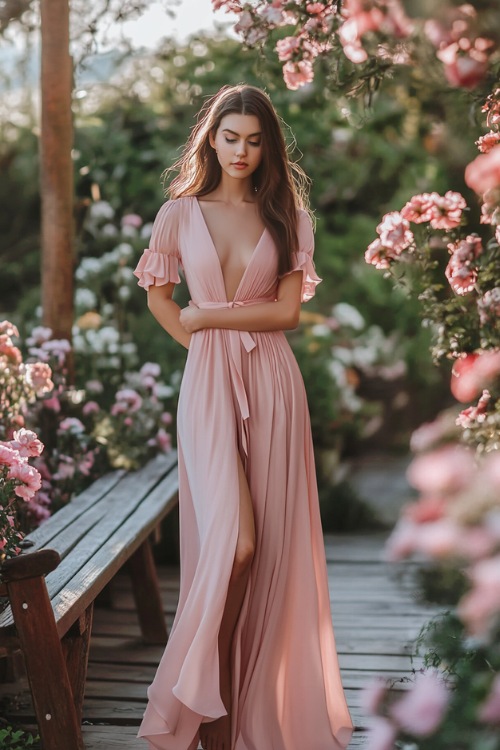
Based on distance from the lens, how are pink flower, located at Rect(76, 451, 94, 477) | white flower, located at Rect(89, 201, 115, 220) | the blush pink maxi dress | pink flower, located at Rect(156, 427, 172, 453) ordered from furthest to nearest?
white flower, located at Rect(89, 201, 115, 220), pink flower, located at Rect(156, 427, 172, 453), pink flower, located at Rect(76, 451, 94, 477), the blush pink maxi dress

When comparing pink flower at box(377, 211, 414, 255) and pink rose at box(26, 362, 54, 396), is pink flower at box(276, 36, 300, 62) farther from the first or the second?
pink rose at box(26, 362, 54, 396)

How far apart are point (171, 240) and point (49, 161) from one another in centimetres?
183

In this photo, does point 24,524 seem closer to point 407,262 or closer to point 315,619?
point 315,619

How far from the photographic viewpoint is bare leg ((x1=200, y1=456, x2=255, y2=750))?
282cm

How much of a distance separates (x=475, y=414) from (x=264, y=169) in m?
0.94

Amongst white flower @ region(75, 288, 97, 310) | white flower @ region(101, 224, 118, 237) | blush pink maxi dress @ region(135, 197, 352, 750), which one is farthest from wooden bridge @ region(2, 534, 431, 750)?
white flower @ region(101, 224, 118, 237)

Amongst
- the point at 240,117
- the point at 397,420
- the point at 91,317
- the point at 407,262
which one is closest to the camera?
the point at 240,117

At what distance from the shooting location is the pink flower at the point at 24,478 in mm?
2883

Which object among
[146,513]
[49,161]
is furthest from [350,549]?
[49,161]

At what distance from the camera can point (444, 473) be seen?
1.42 m

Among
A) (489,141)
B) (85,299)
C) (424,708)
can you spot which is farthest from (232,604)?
(85,299)

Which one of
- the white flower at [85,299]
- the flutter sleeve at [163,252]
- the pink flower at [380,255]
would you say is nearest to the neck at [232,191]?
the flutter sleeve at [163,252]

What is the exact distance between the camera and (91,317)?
5.69 m

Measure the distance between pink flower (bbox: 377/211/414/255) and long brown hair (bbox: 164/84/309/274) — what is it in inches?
11.0
